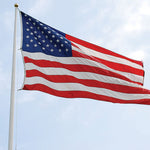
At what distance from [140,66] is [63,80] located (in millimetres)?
3784

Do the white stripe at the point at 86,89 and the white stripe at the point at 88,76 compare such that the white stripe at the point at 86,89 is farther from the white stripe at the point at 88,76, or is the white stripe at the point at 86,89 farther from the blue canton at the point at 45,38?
the blue canton at the point at 45,38

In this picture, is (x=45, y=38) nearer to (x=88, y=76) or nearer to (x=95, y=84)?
(x=88, y=76)

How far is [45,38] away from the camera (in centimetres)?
1223

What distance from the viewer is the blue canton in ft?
39.7

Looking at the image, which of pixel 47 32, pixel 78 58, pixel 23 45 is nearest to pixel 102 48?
pixel 78 58

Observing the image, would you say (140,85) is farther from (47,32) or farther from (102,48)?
(47,32)

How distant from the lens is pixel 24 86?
10711mm

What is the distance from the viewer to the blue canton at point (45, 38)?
39.7 feet

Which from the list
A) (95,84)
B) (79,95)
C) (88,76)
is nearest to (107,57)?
(88,76)

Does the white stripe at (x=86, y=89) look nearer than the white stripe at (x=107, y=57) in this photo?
Yes

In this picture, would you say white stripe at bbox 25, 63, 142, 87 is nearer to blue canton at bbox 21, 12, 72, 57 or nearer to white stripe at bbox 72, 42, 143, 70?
blue canton at bbox 21, 12, 72, 57

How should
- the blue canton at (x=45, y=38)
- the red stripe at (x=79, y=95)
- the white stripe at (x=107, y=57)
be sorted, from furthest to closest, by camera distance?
1. the white stripe at (x=107, y=57)
2. the blue canton at (x=45, y=38)
3. the red stripe at (x=79, y=95)

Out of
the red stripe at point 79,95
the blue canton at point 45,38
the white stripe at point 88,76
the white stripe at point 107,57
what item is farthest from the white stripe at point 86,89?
the white stripe at point 107,57

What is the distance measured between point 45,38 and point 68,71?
65.0 inches
